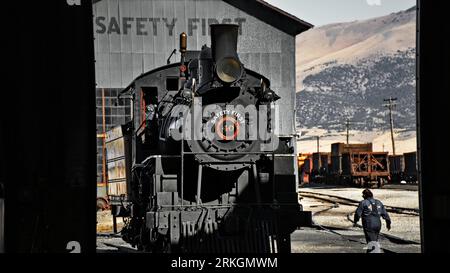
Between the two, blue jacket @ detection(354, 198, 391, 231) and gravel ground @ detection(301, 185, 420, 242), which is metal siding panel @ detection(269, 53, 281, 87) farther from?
blue jacket @ detection(354, 198, 391, 231)

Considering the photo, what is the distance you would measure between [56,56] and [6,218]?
4.51 feet

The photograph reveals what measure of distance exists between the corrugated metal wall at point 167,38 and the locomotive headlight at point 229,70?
16.2 metres

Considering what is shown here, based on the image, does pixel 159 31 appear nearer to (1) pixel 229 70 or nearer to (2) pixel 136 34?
(2) pixel 136 34

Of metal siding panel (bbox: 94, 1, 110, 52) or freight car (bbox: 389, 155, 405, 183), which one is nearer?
metal siding panel (bbox: 94, 1, 110, 52)

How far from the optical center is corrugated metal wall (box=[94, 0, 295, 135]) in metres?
29.5

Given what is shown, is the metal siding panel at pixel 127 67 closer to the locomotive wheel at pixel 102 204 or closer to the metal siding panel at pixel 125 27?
the metal siding panel at pixel 125 27

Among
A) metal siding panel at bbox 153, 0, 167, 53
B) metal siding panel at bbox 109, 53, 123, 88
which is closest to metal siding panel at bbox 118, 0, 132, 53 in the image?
metal siding panel at bbox 109, 53, 123, 88

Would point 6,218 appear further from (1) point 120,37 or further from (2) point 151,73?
(1) point 120,37

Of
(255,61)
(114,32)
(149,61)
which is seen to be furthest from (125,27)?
(255,61)

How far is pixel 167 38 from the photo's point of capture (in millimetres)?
30359

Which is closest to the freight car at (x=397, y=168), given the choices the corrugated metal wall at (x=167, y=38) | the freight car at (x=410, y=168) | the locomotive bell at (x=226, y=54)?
the freight car at (x=410, y=168)

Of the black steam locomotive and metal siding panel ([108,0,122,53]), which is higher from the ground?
metal siding panel ([108,0,122,53])

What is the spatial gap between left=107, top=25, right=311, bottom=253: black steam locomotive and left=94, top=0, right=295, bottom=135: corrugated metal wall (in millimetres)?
15458

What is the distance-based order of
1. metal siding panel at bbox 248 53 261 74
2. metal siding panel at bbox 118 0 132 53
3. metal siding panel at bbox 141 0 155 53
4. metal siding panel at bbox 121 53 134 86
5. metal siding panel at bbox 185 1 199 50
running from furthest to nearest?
1. metal siding panel at bbox 121 53 134 86
2. metal siding panel at bbox 118 0 132 53
3. metal siding panel at bbox 141 0 155 53
4. metal siding panel at bbox 185 1 199 50
5. metal siding panel at bbox 248 53 261 74
